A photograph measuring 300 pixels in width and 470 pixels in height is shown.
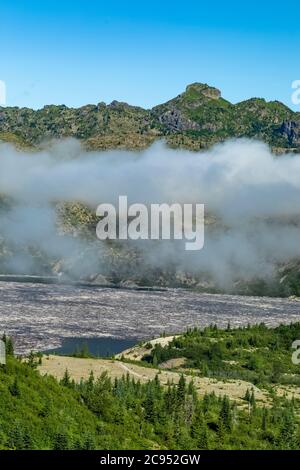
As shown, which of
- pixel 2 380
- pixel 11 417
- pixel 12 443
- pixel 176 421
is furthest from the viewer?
pixel 176 421

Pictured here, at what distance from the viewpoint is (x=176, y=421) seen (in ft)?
503

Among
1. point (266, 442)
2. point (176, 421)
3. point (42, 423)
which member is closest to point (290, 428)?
point (266, 442)

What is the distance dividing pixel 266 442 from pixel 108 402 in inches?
1330

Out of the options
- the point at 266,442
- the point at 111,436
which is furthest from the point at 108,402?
the point at 266,442

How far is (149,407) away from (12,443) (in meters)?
49.8

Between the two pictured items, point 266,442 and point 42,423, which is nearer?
point 42,423

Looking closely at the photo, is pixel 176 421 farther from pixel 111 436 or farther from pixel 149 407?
pixel 111 436
